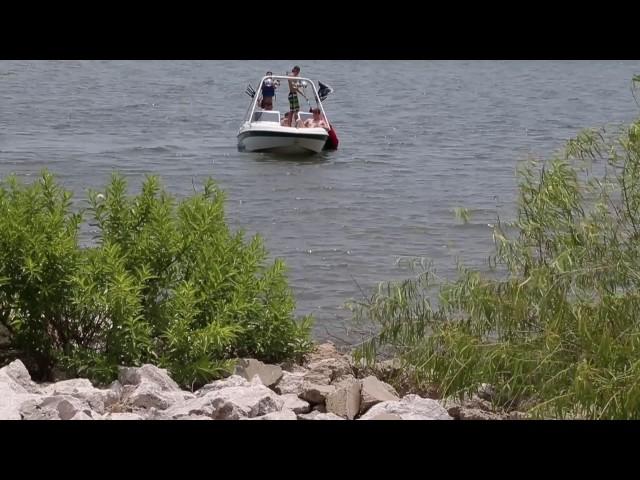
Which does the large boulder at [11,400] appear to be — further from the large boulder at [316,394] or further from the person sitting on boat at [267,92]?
the person sitting on boat at [267,92]

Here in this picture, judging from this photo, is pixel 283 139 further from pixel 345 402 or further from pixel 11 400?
pixel 11 400

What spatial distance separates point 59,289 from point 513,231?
21.2ft

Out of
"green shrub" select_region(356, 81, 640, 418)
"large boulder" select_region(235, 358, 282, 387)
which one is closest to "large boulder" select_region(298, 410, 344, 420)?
"large boulder" select_region(235, 358, 282, 387)

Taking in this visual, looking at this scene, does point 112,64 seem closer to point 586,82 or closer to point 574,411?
point 586,82

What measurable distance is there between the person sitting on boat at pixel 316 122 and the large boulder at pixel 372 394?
1905 centimetres

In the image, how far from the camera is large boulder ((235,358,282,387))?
8484 millimetres

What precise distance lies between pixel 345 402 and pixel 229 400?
96cm

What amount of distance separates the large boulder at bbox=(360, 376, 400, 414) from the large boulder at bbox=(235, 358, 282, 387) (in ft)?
2.44

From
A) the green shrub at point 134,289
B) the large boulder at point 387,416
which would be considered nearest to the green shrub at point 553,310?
the large boulder at point 387,416

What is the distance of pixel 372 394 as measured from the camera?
8.01m

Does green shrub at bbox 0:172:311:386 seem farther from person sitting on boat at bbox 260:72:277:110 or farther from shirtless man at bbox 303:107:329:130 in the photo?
shirtless man at bbox 303:107:329:130

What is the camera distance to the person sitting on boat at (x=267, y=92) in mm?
26766

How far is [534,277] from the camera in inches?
320

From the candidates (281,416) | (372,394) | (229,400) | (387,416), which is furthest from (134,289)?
(387,416)
